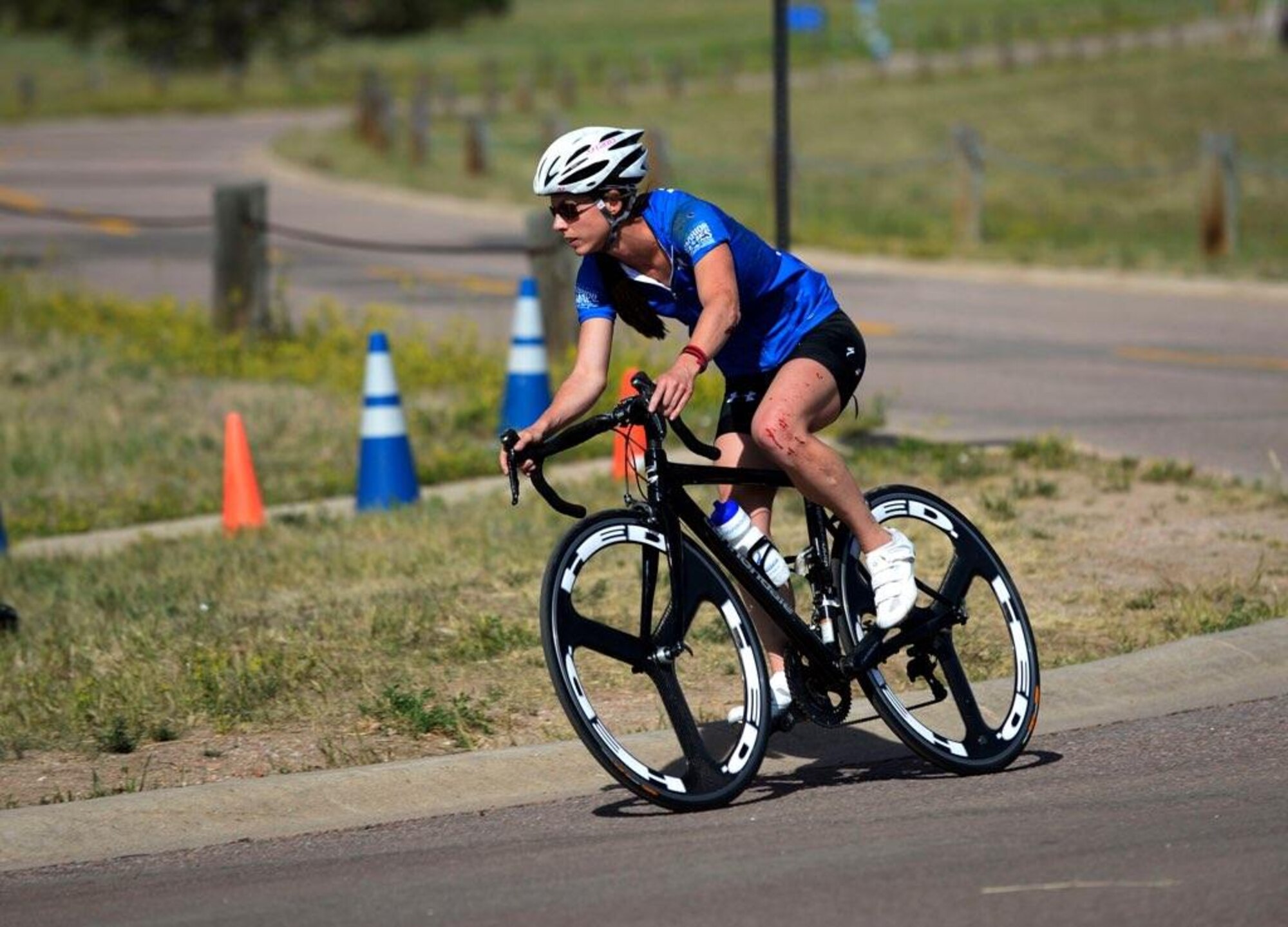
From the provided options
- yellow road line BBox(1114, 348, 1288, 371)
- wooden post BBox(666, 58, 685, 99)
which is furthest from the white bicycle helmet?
wooden post BBox(666, 58, 685, 99)

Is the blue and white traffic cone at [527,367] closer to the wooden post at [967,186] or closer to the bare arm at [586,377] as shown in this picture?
the bare arm at [586,377]

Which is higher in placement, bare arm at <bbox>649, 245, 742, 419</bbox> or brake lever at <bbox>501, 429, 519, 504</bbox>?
bare arm at <bbox>649, 245, 742, 419</bbox>

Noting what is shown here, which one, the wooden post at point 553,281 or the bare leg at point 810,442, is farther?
the wooden post at point 553,281

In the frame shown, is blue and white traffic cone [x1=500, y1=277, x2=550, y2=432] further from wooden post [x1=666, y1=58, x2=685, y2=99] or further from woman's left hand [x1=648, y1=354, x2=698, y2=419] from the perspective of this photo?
wooden post [x1=666, y1=58, x2=685, y2=99]

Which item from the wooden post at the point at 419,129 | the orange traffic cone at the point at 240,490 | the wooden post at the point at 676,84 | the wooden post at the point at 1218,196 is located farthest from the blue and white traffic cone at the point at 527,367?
the wooden post at the point at 676,84

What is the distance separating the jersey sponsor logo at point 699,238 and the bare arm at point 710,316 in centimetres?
3

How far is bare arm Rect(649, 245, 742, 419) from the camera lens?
5629 mm

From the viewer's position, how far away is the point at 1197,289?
20375mm

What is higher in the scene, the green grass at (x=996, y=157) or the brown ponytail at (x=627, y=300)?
the brown ponytail at (x=627, y=300)

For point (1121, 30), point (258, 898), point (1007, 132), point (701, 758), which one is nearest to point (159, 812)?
point (258, 898)

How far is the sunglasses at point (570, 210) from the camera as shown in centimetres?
587

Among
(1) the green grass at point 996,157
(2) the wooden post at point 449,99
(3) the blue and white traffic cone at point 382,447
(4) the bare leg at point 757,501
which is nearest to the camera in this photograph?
(4) the bare leg at point 757,501

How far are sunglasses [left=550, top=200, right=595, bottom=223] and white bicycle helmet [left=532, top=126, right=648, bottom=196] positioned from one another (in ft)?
0.12

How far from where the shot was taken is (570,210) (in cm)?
589
